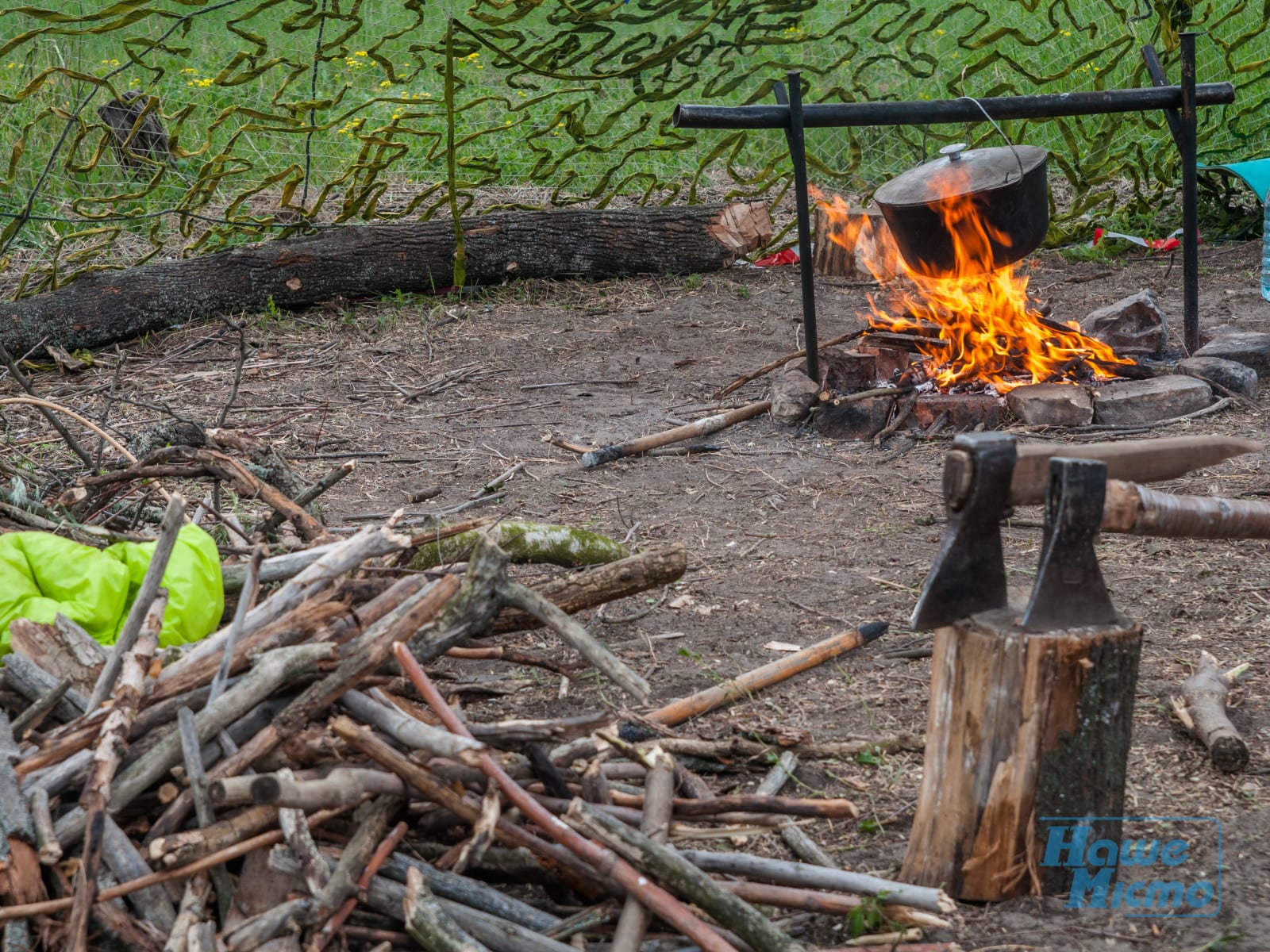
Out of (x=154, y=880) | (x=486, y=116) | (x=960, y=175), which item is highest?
(x=486, y=116)

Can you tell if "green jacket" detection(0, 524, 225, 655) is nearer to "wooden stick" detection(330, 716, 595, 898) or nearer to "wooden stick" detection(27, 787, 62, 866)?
"wooden stick" detection(27, 787, 62, 866)

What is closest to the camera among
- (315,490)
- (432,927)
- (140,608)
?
(432,927)

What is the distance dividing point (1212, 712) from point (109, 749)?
2302 millimetres

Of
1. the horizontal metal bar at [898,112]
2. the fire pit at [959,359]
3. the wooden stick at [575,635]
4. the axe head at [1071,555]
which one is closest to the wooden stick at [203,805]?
the wooden stick at [575,635]

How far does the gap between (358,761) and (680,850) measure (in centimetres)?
59

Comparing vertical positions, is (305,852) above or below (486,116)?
below

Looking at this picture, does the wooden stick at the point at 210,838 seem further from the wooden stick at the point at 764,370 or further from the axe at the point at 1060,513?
the wooden stick at the point at 764,370

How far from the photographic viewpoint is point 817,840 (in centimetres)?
236

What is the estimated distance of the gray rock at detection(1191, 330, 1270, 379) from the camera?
530 centimetres

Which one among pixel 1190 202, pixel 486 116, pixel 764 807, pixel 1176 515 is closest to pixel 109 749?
pixel 764 807

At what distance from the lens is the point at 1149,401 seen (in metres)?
4.90

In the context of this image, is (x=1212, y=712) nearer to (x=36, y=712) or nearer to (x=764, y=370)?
(x=36, y=712)

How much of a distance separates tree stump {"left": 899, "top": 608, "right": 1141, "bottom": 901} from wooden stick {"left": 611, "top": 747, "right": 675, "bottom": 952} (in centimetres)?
47

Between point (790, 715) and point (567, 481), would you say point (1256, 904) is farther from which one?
point (567, 481)
